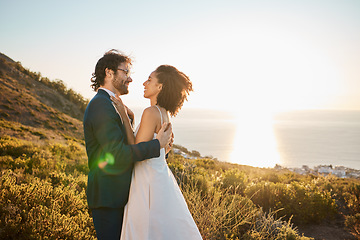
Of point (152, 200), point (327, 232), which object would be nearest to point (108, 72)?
point (152, 200)

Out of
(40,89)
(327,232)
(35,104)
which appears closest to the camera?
(327,232)

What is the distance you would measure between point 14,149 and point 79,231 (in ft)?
25.2

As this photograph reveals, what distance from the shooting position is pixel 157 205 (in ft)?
7.32

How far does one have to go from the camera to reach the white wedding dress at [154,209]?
217 centimetres

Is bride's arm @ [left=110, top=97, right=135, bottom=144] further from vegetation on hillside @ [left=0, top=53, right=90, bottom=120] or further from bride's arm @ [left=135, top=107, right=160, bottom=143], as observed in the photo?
vegetation on hillside @ [left=0, top=53, right=90, bottom=120]

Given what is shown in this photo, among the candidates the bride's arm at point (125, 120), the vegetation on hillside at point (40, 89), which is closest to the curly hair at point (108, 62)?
the bride's arm at point (125, 120)

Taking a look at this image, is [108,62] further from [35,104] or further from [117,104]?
[35,104]

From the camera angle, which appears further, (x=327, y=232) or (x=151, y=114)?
(x=327, y=232)

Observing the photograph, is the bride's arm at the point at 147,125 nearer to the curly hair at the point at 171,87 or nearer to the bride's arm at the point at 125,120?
the bride's arm at the point at 125,120

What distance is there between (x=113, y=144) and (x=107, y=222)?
72 cm

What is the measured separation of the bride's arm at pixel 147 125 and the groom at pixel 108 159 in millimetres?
107

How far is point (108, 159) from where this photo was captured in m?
2.02

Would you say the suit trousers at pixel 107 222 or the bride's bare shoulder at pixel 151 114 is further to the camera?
the bride's bare shoulder at pixel 151 114

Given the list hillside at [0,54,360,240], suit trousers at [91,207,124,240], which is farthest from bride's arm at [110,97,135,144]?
hillside at [0,54,360,240]
